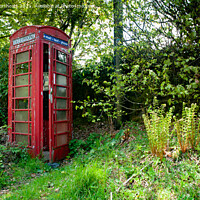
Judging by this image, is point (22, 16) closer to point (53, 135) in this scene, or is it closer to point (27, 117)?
point (27, 117)

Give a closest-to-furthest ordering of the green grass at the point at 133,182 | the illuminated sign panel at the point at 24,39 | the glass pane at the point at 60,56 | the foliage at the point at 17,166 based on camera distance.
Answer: the green grass at the point at 133,182, the foliage at the point at 17,166, the illuminated sign panel at the point at 24,39, the glass pane at the point at 60,56

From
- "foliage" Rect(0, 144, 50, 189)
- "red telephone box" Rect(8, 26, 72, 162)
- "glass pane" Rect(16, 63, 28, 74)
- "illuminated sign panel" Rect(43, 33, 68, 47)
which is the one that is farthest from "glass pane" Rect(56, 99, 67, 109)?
"illuminated sign panel" Rect(43, 33, 68, 47)

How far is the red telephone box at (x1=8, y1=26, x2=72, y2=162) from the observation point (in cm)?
438

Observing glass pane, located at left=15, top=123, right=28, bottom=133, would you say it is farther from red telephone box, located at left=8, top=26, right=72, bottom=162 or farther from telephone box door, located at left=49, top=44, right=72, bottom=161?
telephone box door, located at left=49, top=44, right=72, bottom=161

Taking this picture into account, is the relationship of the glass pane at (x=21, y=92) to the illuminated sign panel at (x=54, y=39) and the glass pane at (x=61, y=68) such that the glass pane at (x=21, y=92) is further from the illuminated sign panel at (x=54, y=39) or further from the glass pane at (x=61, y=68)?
the illuminated sign panel at (x=54, y=39)

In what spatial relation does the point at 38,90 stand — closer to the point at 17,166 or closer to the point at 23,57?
the point at 23,57

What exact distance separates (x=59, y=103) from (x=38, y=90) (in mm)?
665

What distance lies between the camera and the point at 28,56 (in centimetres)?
461

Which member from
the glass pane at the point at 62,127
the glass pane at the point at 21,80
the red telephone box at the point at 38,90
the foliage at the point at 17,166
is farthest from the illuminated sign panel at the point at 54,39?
the foliage at the point at 17,166

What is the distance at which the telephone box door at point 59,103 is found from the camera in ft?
14.5

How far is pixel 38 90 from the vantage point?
4355 mm

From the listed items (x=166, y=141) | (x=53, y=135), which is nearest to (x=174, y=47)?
(x=166, y=141)

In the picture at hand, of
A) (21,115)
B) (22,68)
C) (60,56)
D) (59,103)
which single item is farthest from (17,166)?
(60,56)

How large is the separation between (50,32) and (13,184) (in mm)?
3667
